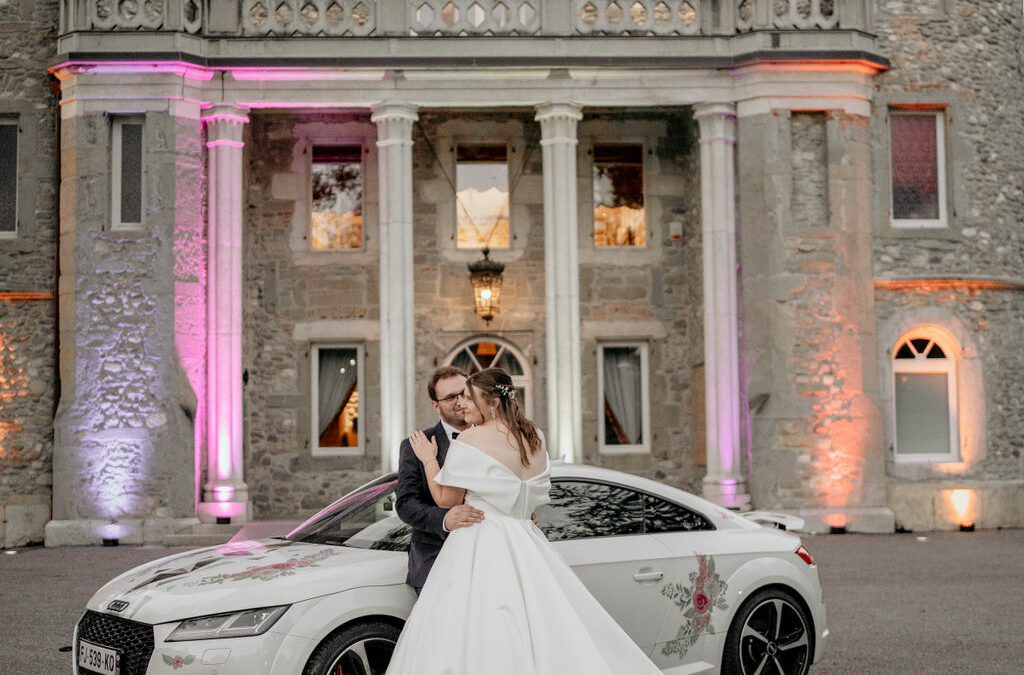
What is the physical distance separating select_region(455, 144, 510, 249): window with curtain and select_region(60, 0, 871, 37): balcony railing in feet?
9.69

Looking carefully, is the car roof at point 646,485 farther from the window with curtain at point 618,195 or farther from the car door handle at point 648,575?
the window with curtain at point 618,195

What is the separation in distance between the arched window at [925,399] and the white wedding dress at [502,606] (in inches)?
579

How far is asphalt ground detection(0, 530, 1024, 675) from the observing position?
27.1 feet

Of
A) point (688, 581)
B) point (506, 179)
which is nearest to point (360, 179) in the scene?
point (506, 179)

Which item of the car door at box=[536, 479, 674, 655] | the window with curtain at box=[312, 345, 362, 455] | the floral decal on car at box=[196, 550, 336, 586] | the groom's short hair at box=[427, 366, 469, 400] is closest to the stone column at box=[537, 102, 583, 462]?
the window with curtain at box=[312, 345, 362, 455]

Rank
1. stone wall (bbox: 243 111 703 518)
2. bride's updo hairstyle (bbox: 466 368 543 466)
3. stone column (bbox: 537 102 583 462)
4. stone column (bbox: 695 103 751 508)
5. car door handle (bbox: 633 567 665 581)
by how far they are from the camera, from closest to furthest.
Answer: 1. bride's updo hairstyle (bbox: 466 368 543 466)
2. car door handle (bbox: 633 567 665 581)
3. stone column (bbox: 537 102 583 462)
4. stone column (bbox: 695 103 751 508)
5. stone wall (bbox: 243 111 703 518)

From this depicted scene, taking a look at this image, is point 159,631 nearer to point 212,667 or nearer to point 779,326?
point 212,667

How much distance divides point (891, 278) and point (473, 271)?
6.48m

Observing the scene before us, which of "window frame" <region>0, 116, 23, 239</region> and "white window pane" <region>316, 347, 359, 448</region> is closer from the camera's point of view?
"window frame" <region>0, 116, 23, 239</region>

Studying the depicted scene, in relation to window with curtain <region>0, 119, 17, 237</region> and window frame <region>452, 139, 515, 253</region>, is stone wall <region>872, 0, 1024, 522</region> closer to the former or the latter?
window frame <region>452, 139, 515, 253</region>

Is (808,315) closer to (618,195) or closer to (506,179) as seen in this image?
(618,195)

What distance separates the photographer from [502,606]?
5168mm

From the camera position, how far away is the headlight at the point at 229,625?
5344 millimetres

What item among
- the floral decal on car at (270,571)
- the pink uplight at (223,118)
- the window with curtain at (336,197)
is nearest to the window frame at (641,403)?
the window with curtain at (336,197)
